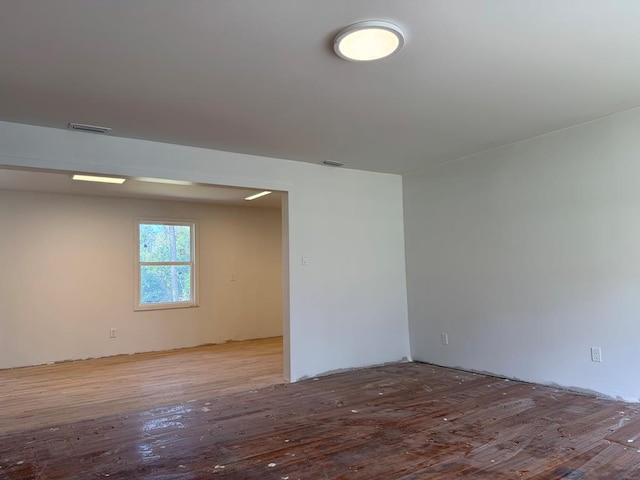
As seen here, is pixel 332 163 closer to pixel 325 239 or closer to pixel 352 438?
pixel 325 239

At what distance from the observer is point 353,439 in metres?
2.82

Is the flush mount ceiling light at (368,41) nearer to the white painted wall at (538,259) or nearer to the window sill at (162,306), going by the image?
the white painted wall at (538,259)

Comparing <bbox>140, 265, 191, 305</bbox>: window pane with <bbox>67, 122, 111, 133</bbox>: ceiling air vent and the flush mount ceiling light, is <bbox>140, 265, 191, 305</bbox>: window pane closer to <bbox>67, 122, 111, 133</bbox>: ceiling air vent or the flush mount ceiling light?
<bbox>67, 122, 111, 133</bbox>: ceiling air vent

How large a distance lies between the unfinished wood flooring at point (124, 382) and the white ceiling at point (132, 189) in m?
2.04

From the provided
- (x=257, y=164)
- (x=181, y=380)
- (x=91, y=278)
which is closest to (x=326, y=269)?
(x=257, y=164)

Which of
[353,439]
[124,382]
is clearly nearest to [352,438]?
[353,439]

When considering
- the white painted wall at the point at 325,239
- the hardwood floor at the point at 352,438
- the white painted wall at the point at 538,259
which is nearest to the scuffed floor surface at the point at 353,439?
the hardwood floor at the point at 352,438

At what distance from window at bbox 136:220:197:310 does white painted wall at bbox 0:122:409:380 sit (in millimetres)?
1808

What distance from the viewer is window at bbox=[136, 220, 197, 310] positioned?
6.57m

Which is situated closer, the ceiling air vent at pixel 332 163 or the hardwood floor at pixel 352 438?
the hardwood floor at pixel 352 438

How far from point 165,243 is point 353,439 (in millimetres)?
4929

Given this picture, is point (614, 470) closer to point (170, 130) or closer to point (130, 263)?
point (170, 130)

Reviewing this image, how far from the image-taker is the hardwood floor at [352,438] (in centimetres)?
238

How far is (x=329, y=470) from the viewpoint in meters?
2.37
